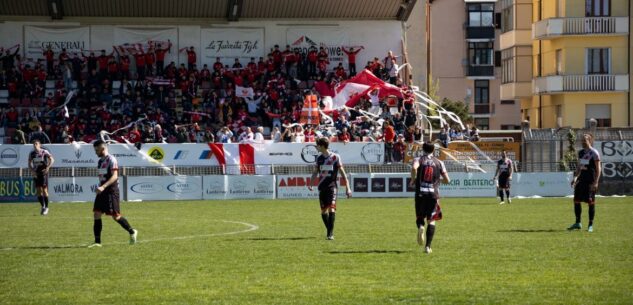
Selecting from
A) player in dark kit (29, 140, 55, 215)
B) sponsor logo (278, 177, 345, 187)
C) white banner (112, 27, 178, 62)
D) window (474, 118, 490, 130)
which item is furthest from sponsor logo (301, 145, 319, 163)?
window (474, 118, 490, 130)

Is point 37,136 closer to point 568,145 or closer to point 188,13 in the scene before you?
point 188,13

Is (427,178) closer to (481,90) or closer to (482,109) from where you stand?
(482,109)

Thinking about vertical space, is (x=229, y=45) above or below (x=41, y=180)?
above

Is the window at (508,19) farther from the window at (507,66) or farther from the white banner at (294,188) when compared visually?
the white banner at (294,188)

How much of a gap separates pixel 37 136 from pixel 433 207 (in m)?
26.7

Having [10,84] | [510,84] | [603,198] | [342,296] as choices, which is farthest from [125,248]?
[510,84]

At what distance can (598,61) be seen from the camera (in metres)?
59.7

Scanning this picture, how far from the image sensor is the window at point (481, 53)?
9375 centimetres

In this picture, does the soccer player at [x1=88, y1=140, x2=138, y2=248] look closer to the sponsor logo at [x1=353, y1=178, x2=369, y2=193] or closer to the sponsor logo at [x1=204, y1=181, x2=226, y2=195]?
the sponsor logo at [x1=204, y1=181, x2=226, y2=195]

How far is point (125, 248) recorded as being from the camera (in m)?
19.7

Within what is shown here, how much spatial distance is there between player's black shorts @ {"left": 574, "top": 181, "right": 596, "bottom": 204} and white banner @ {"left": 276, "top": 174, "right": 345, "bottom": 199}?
18960mm

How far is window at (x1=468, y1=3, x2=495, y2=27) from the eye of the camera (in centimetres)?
9225

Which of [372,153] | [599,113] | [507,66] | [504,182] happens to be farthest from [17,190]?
[507,66]

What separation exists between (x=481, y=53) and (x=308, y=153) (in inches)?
2093
